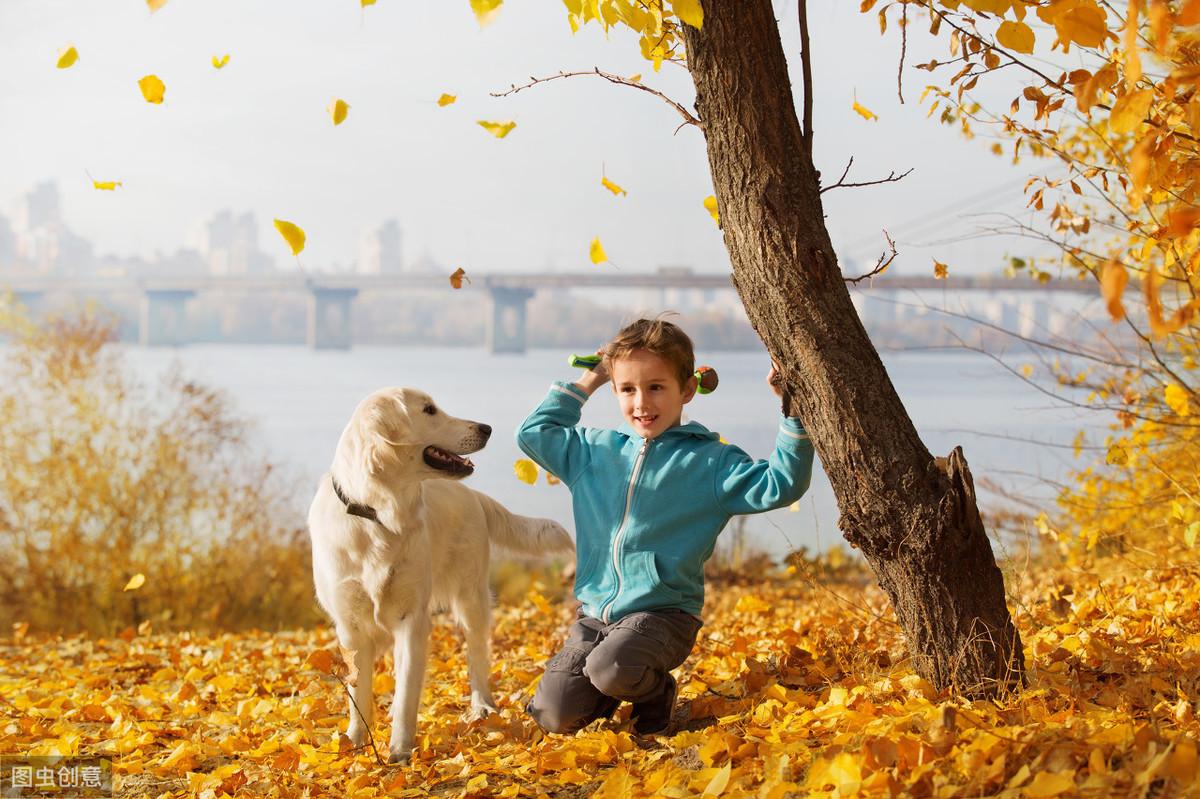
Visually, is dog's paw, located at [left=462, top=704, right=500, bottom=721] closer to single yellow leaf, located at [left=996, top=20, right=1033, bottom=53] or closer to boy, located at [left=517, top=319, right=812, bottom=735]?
boy, located at [left=517, top=319, right=812, bottom=735]

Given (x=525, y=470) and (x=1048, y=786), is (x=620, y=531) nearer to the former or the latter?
(x=525, y=470)

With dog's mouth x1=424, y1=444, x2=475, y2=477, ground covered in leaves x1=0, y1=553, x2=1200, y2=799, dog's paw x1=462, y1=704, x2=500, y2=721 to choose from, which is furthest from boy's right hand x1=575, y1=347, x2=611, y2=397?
dog's paw x1=462, y1=704, x2=500, y2=721

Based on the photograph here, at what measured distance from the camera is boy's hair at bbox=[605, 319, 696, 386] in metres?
3.16

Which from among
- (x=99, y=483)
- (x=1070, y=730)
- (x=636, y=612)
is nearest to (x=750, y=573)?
(x=99, y=483)

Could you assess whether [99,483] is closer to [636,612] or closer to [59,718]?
[59,718]

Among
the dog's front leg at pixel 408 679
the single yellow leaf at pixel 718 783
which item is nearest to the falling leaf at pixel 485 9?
the single yellow leaf at pixel 718 783

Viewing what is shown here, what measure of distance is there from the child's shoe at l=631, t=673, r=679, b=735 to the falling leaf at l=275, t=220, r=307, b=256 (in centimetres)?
167

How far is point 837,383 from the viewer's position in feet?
9.22

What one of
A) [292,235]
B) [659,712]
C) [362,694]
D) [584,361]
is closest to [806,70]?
[584,361]

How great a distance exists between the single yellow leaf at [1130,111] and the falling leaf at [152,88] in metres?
2.53

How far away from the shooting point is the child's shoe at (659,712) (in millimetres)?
3162

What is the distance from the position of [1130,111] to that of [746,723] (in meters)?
1.91

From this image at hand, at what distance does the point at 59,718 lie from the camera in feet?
13.1

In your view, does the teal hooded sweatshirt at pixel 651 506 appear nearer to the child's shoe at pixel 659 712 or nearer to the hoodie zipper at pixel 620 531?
the hoodie zipper at pixel 620 531
